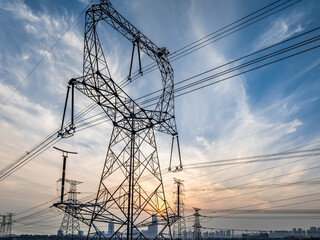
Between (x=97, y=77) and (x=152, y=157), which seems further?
(x=152, y=157)

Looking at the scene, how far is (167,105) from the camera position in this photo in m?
21.5

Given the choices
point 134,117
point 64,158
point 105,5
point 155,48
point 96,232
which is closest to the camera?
point 96,232

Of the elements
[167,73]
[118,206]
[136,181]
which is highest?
[167,73]

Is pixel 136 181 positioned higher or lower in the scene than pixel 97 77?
lower

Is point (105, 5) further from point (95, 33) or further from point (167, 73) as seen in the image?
point (167, 73)

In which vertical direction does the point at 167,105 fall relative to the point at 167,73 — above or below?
below

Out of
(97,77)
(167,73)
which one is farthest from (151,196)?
(167,73)

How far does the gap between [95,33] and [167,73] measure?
788 centimetres

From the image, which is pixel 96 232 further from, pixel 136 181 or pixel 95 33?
pixel 95 33

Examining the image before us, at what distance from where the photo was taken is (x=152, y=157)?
2006 centimetres

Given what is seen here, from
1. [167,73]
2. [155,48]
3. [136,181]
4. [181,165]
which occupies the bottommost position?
[136,181]

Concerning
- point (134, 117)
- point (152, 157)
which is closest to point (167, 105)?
point (134, 117)

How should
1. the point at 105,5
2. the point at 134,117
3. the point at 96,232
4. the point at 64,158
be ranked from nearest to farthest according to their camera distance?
1. the point at 96,232
2. the point at 105,5
3. the point at 134,117
4. the point at 64,158

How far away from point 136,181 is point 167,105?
718cm
